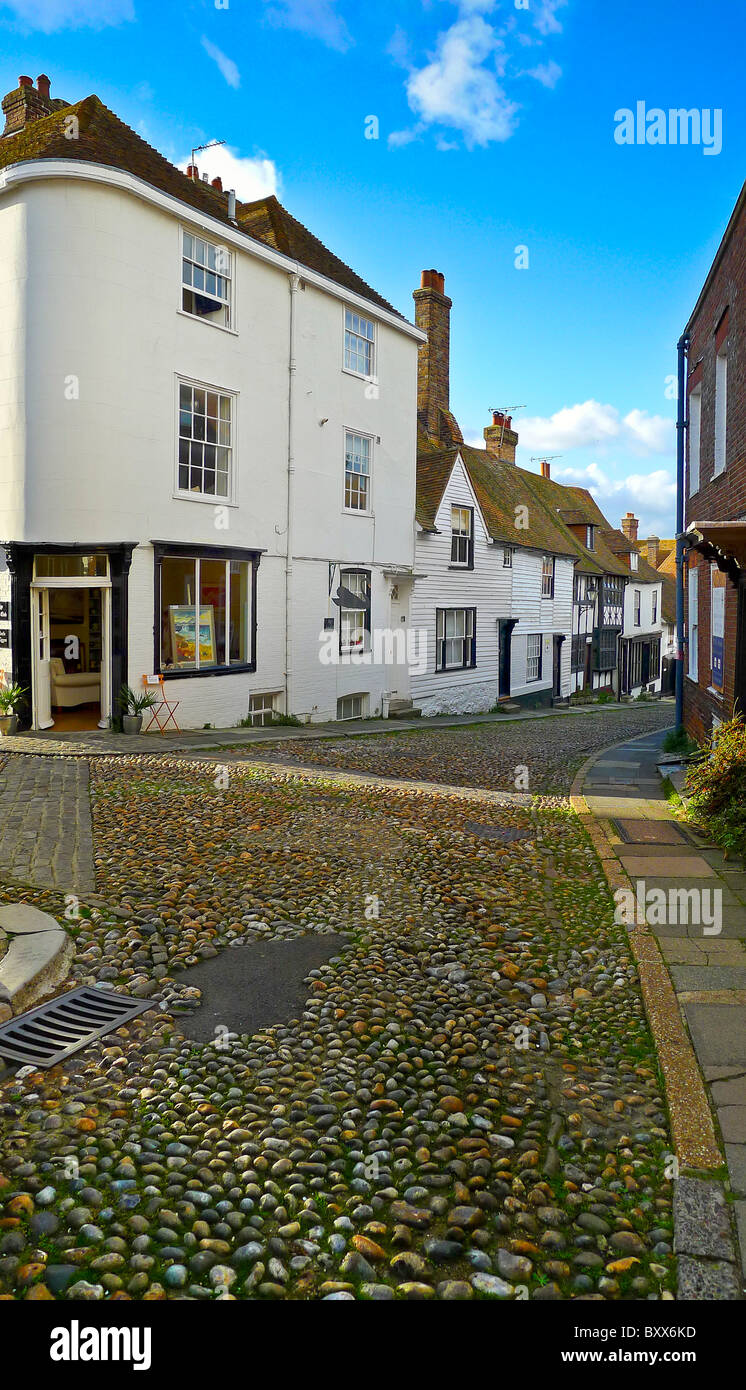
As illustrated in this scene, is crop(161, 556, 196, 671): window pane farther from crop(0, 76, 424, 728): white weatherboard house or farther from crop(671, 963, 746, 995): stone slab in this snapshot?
crop(671, 963, 746, 995): stone slab

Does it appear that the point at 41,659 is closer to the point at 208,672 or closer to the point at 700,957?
the point at 208,672

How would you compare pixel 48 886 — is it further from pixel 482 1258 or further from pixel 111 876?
pixel 482 1258

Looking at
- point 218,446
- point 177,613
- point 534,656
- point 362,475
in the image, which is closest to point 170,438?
point 218,446

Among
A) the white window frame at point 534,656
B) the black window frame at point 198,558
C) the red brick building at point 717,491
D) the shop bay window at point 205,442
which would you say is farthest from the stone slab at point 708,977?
the white window frame at point 534,656

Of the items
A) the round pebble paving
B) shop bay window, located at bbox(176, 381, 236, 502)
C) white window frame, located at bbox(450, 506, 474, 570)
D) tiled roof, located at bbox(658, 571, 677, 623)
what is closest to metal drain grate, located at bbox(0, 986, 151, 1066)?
the round pebble paving

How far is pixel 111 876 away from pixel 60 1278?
441 cm

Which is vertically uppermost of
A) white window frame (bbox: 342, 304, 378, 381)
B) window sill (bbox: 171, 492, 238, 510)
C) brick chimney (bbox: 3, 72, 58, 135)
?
brick chimney (bbox: 3, 72, 58, 135)

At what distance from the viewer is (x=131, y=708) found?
15164 mm

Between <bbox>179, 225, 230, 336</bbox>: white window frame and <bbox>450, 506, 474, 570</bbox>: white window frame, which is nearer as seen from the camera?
<bbox>179, 225, 230, 336</bbox>: white window frame

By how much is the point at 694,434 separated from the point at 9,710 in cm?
1249

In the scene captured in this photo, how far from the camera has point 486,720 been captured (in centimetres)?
2431

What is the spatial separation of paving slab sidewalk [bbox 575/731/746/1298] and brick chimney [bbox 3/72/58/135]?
1623 cm

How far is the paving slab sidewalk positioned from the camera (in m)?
3.00

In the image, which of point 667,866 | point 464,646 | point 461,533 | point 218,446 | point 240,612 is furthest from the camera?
point 464,646
